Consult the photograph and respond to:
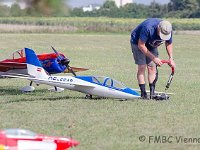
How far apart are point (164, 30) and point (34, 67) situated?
8.80 feet

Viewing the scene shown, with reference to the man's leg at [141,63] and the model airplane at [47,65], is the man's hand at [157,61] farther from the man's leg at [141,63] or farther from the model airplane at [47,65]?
the model airplane at [47,65]

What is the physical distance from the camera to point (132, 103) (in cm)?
1036

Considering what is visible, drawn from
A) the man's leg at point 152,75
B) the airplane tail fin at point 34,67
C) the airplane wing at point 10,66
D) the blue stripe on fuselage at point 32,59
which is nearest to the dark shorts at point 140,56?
the man's leg at point 152,75

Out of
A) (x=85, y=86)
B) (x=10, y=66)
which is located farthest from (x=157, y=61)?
(x=10, y=66)

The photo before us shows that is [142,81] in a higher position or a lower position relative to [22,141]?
lower

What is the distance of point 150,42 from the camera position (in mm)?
11031

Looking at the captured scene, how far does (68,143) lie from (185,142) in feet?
6.72

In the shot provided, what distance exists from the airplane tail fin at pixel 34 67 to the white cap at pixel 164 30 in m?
2.33

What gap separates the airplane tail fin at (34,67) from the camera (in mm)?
11346

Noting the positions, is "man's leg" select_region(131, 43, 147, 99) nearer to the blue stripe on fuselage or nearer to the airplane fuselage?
the airplane fuselage

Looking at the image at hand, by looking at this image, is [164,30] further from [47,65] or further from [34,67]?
[47,65]

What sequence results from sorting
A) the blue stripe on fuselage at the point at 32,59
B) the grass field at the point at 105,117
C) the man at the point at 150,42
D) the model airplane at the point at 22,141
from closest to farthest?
the model airplane at the point at 22,141
the grass field at the point at 105,117
the man at the point at 150,42
the blue stripe on fuselage at the point at 32,59

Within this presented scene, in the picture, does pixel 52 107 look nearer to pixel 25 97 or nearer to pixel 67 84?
pixel 67 84

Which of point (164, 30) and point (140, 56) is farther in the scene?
point (140, 56)
